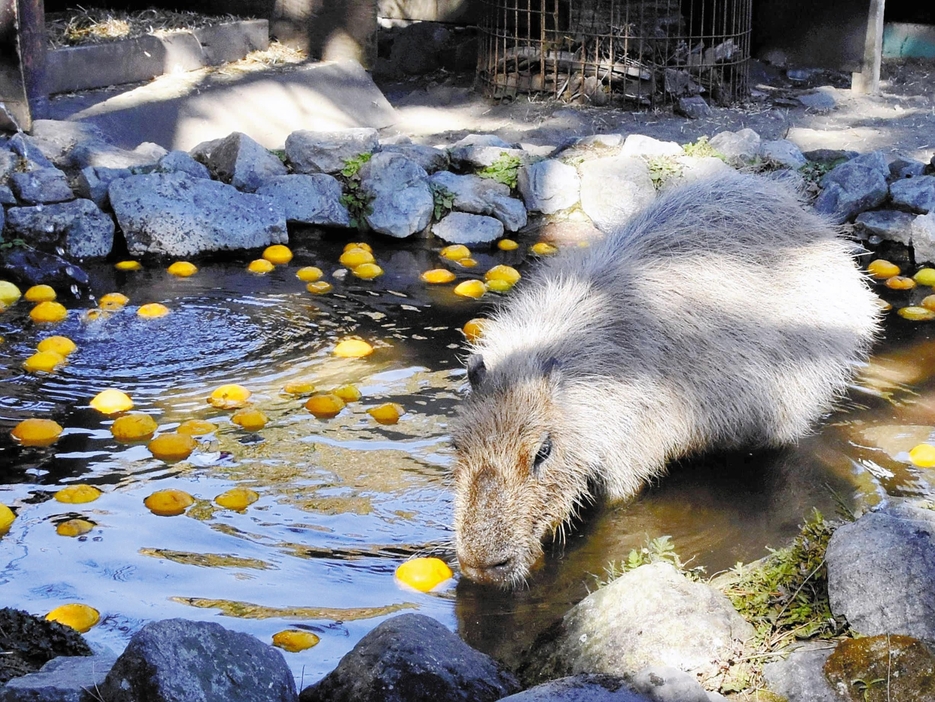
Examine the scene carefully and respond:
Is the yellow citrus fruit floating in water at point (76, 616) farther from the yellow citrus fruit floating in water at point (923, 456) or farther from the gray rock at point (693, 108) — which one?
the gray rock at point (693, 108)

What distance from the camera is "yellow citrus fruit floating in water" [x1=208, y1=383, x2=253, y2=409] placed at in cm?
516

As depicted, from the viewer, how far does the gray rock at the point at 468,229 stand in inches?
309

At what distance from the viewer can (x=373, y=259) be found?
7383 mm

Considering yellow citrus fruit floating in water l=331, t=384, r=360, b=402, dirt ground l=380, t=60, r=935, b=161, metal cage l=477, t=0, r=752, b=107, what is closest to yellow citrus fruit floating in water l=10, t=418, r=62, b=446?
yellow citrus fruit floating in water l=331, t=384, r=360, b=402

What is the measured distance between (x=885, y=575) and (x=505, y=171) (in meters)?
5.80

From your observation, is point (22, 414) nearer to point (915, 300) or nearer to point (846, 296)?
point (846, 296)

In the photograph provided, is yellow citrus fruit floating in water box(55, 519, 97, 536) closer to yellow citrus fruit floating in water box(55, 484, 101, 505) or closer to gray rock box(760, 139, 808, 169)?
yellow citrus fruit floating in water box(55, 484, 101, 505)

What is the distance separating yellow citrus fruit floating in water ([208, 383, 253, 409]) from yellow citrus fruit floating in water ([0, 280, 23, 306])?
1.84 m

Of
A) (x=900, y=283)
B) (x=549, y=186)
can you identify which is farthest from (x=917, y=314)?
(x=549, y=186)

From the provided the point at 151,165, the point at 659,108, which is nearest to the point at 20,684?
the point at 151,165

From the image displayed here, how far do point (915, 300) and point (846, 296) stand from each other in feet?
Result: 5.86

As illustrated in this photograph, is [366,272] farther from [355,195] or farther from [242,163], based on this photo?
[242,163]

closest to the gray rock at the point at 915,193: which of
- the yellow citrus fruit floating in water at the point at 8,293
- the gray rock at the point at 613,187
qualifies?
the gray rock at the point at 613,187

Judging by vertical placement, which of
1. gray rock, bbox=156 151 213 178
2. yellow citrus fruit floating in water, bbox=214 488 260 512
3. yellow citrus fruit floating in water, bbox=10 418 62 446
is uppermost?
gray rock, bbox=156 151 213 178
